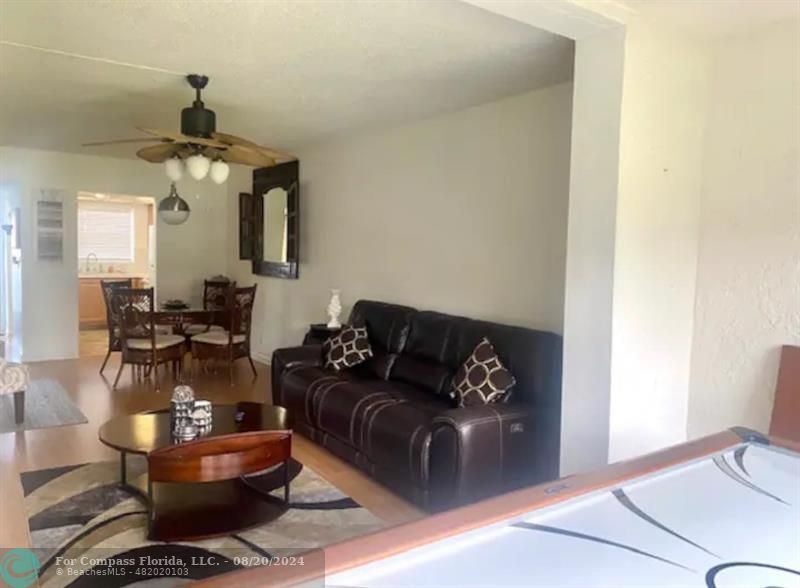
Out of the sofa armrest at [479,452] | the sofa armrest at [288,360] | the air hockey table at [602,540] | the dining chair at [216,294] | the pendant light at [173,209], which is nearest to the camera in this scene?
the air hockey table at [602,540]

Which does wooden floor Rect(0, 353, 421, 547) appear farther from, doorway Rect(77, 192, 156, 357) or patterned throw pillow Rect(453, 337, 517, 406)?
doorway Rect(77, 192, 156, 357)

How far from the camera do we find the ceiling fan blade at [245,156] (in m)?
3.62

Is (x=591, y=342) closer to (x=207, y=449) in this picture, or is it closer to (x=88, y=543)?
(x=207, y=449)

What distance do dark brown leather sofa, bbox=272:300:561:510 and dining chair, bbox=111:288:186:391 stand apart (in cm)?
193

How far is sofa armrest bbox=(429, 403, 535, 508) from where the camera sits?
2914 millimetres

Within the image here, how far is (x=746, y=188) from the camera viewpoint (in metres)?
2.70

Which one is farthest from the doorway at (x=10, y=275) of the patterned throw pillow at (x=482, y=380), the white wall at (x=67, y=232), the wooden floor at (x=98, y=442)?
the patterned throw pillow at (x=482, y=380)

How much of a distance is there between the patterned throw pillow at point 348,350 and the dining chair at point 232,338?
1.93m

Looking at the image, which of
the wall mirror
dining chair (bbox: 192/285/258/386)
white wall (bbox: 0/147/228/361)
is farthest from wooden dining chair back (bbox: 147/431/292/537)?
white wall (bbox: 0/147/228/361)

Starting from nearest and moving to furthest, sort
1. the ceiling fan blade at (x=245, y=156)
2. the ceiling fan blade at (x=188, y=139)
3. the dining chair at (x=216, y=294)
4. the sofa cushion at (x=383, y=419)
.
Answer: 1. the sofa cushion at (x=383, y=419)
2. the ceiling fan blade at (x=188, y=139)
3. the ceiling fan blade at (x=245, y=156)
4. the dining chair at (x=216, y=294)

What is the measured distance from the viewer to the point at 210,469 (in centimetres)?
→ 266

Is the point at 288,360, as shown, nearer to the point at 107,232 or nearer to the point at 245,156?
the point at 245,156

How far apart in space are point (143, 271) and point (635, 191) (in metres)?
10.2

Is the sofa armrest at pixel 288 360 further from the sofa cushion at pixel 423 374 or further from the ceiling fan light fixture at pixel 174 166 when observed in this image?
the ceiling fan light fixture at pixel 174 166
